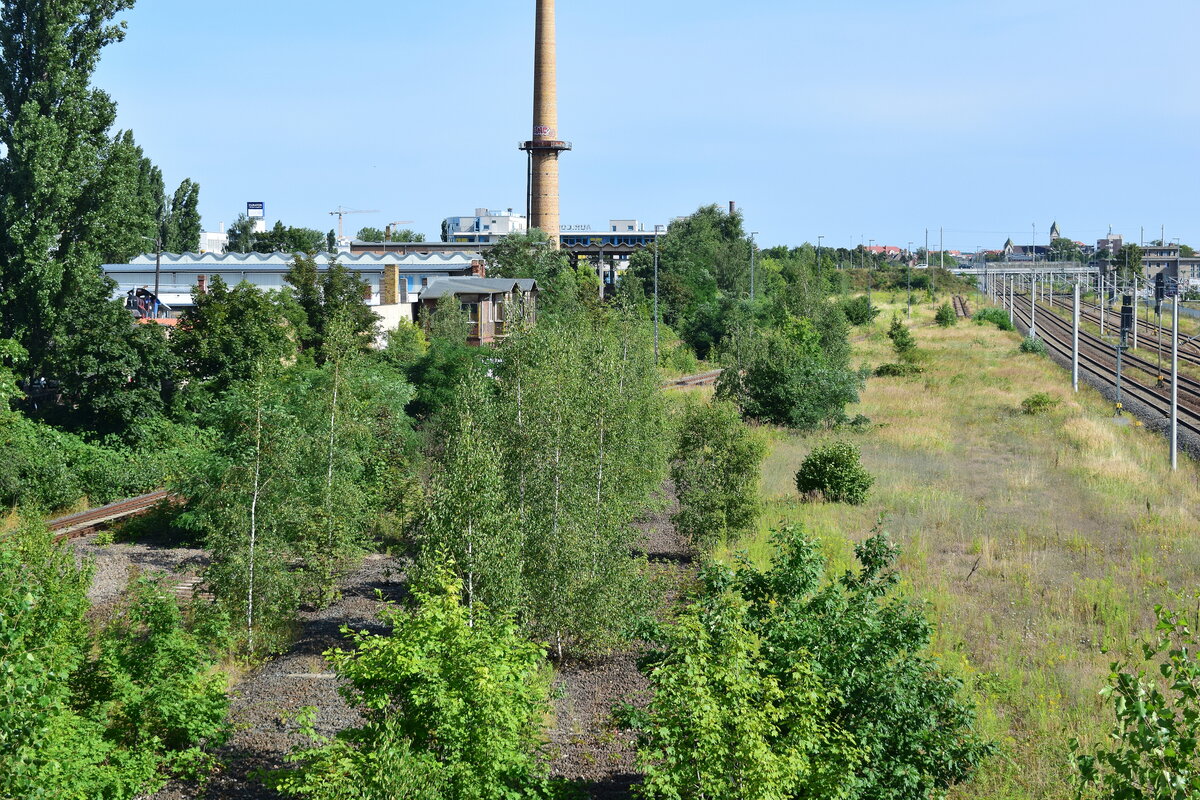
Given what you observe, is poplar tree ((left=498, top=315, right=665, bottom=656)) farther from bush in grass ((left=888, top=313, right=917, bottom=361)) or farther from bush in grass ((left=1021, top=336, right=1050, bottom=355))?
bush in grass ((left=1021, top=336, right=1050, bottom=355))

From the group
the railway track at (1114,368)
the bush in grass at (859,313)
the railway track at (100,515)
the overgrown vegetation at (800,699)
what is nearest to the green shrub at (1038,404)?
the railway track at (1114,368)

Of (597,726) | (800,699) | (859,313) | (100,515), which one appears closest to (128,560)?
(100,515)

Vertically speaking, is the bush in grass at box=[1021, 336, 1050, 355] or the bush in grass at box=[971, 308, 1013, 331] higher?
the bush in grass at box=[971, 308, 1013, 331]

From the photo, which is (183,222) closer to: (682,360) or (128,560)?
(682,360)

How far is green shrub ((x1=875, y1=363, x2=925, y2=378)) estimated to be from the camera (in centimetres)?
6241

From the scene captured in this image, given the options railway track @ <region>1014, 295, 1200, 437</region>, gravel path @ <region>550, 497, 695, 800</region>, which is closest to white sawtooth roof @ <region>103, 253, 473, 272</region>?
railway track @ <region>1014, 295, 1200, 437</region>

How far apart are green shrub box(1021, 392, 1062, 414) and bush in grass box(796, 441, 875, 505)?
18.9 m

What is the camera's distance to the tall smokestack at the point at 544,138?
281 ft

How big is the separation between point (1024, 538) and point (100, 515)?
2333cm

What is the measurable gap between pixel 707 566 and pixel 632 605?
590cm

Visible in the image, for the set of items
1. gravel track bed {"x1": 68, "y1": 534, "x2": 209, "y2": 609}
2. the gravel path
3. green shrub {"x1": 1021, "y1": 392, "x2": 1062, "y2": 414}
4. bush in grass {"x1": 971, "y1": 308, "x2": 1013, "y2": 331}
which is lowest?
the gravel path

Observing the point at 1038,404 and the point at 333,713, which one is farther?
the point at 1038,404

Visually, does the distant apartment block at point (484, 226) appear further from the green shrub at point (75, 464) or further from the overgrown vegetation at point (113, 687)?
the overgrown vegetation at point (113, 687)

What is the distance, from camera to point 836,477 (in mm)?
30203
